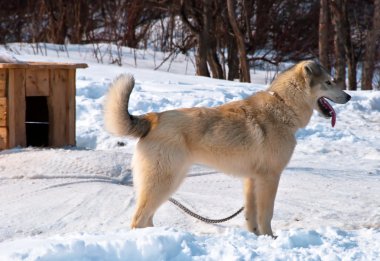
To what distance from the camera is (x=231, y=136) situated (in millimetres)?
4441

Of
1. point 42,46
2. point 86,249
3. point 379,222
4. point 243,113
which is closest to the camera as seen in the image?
point 86,249

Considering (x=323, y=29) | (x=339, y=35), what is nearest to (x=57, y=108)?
(x=323, y=29)

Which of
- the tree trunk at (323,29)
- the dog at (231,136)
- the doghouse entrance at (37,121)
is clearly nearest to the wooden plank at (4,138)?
the doghouse entrance at (37,121)

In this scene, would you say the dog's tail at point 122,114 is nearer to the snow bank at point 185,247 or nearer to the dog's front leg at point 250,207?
the snow bank at point 185,247

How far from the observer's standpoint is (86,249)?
129 inches

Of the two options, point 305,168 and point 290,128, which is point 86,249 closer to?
point 290,128

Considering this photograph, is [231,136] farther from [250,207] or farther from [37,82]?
[37,82]

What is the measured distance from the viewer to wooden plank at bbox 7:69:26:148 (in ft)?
21.2

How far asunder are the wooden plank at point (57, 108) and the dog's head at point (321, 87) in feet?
9.68

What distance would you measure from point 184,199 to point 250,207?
787 millimetres

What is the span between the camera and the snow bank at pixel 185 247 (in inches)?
129

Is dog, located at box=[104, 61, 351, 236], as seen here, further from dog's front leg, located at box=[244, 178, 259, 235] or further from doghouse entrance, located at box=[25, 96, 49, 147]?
doghouse entrance, located at box=[25, 96, 49, 147]

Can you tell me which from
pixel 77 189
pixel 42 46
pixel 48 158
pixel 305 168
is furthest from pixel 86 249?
pixel 42 46

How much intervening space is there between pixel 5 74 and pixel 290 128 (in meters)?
3.05
